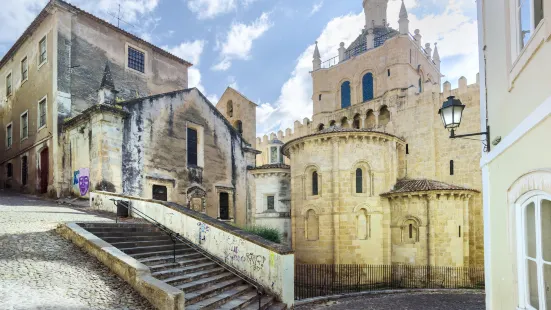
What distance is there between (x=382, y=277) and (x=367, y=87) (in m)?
17.1

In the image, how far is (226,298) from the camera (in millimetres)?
8633

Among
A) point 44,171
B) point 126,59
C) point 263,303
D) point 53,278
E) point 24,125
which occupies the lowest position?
point 263,303

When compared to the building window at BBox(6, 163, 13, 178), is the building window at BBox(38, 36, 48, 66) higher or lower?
higher

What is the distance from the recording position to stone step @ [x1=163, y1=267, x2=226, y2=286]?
8.23 metres

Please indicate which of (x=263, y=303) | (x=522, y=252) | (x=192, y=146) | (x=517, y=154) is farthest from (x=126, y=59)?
(x=522, y=252)

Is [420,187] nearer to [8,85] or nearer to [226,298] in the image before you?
[226,298]

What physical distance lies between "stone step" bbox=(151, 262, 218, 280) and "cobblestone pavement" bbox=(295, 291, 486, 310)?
159 inches

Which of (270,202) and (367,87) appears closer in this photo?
(270,202)

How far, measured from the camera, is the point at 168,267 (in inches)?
351

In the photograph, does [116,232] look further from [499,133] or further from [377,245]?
[377,245]

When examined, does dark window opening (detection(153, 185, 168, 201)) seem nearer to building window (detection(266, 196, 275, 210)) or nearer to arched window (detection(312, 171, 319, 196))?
building window (detection(266, 196, 275, 210))

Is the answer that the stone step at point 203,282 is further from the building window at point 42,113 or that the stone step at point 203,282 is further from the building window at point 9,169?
the building window at point 9,169

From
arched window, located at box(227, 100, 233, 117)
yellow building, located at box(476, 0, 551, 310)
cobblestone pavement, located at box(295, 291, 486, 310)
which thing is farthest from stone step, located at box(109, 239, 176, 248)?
arched window, located at box(227, 100, 233, 117)

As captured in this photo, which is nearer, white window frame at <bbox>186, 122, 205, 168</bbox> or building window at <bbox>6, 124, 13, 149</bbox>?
white window frame at <bbox>186, 122, 205, 168</bbox>
